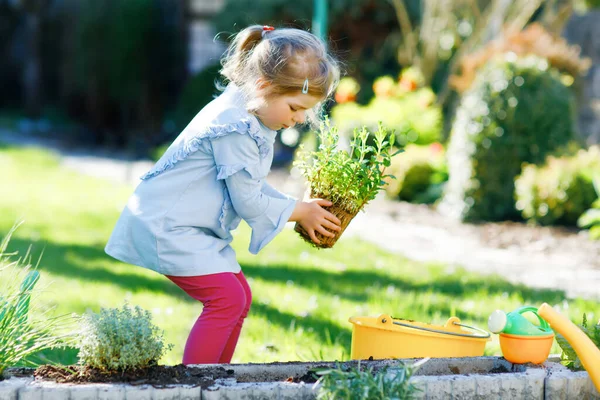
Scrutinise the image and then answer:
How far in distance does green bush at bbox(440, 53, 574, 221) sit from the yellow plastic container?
463 cm

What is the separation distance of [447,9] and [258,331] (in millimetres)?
7595

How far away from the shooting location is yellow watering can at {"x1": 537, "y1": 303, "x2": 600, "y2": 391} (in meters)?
2.31

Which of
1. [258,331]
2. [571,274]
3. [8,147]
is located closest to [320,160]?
[258,331]

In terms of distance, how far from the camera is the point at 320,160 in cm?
271

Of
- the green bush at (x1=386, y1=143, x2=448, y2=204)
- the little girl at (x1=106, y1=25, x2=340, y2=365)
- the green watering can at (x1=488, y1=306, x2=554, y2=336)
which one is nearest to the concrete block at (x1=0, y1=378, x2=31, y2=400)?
the little girl at (x1=106, y1=25, x2=340, y2=365)

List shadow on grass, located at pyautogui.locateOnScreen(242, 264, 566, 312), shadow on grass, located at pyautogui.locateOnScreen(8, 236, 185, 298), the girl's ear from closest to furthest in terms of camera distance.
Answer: the girl's ear < shadow on grass, located at pyautogui.locateOnScreen(242, 264, 566, 312) < shadow on grass, located at pyautogui.locateOnScreen(8, 236, 185, 298)

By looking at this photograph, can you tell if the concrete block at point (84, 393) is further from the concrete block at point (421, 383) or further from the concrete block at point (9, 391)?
the concrete block at point (421, 383)

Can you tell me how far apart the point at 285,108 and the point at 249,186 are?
297 millimetres

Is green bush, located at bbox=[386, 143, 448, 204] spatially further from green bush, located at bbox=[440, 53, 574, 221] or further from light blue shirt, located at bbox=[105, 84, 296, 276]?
light blue shirt, located at bbox=[105, 84, 296, 276]

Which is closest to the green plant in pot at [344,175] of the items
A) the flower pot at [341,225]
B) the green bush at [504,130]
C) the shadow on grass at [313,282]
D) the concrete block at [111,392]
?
the flower pot at [341,225]

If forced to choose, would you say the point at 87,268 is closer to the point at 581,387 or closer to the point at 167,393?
the point at 167,393

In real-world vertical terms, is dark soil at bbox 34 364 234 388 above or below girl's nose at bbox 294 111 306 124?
below

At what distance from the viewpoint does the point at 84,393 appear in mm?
2084

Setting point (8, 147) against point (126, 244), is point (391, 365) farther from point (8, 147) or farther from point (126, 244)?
point (8, 147)
